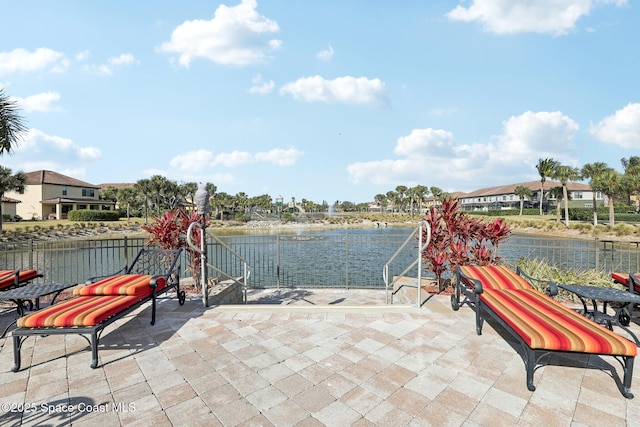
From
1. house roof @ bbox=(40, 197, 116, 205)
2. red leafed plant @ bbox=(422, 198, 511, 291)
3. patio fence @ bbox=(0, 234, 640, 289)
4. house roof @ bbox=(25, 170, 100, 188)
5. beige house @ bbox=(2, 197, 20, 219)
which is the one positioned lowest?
patio fence @ bbox=(0, 234, 640, 289)

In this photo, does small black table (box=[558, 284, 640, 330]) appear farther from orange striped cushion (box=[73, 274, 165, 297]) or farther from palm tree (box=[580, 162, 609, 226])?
palm tree (box=[580, 162, 609, 226])

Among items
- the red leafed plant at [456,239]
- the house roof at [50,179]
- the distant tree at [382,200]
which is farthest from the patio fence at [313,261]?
the distant tree at [382,200]

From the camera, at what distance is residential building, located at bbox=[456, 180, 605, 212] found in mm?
59031

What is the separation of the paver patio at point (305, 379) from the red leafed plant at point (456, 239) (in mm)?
2413

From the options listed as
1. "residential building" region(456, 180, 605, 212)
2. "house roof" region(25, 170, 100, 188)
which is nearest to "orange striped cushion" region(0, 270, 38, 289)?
"house roof" region(25, 170, 100, 188)

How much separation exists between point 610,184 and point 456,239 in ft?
125

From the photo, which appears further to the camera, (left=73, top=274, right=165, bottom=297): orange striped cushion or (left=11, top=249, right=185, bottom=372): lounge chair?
(left=73, top=274, right=165, bottom=297): orange striped cushion

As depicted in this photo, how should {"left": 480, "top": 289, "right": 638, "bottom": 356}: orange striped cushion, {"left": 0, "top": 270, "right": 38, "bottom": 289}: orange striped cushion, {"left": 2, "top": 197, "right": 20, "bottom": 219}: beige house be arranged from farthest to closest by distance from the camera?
{"left": 2, "top": 197, "right": 20, "bottom": 219}: beige house → {"left": 0, "top": 270, "right": 38, "bottom": 289}: orange striped cushion → {"left": 480, "top": 289, "right": 638, "bottom": 356}: orange striped cushion

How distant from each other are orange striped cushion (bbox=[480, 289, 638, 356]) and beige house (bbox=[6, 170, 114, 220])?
55918 millimetres

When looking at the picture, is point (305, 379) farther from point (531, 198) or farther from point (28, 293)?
point (531, 198)

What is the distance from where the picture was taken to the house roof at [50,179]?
43253 millimetres

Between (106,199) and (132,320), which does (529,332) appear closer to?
(132,320)

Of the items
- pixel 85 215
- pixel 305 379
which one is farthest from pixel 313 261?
pixel 85 215

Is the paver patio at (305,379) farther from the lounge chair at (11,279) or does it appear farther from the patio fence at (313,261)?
the patio fence at (313,261)
